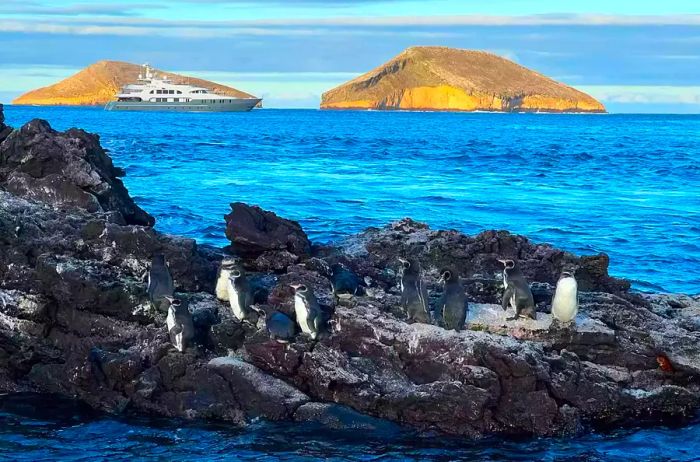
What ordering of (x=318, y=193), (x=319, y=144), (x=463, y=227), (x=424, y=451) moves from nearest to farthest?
(x=424, y=451) → (x=463, y=227) → (x=318, y=193) → (x=319, y=144)

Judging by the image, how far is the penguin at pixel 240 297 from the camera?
13750 millimetres

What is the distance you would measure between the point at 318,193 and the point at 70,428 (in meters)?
24.6

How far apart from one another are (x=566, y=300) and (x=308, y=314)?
136 inches

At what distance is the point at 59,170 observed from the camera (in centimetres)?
1744

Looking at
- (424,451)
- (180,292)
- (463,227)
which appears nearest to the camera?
(424,451)

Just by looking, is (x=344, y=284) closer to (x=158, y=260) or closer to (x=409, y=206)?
(x=158, y=260)

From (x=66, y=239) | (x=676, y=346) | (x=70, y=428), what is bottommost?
(x=70, y=428)

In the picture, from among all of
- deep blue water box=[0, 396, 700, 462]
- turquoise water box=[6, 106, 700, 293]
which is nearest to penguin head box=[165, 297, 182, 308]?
deep blue water box=[0, 396, 700, 462]

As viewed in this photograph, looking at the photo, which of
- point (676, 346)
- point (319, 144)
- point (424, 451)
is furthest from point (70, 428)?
point (319, 144)

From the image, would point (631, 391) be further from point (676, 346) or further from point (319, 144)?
point (319, 144)

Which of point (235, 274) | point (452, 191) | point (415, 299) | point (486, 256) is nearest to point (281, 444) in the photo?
point (415, 299)

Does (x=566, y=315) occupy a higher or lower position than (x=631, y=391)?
higher

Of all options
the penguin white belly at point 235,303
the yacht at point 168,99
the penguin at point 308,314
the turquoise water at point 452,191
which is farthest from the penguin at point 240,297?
the yacht at point 168,99

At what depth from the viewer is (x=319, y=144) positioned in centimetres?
7062
